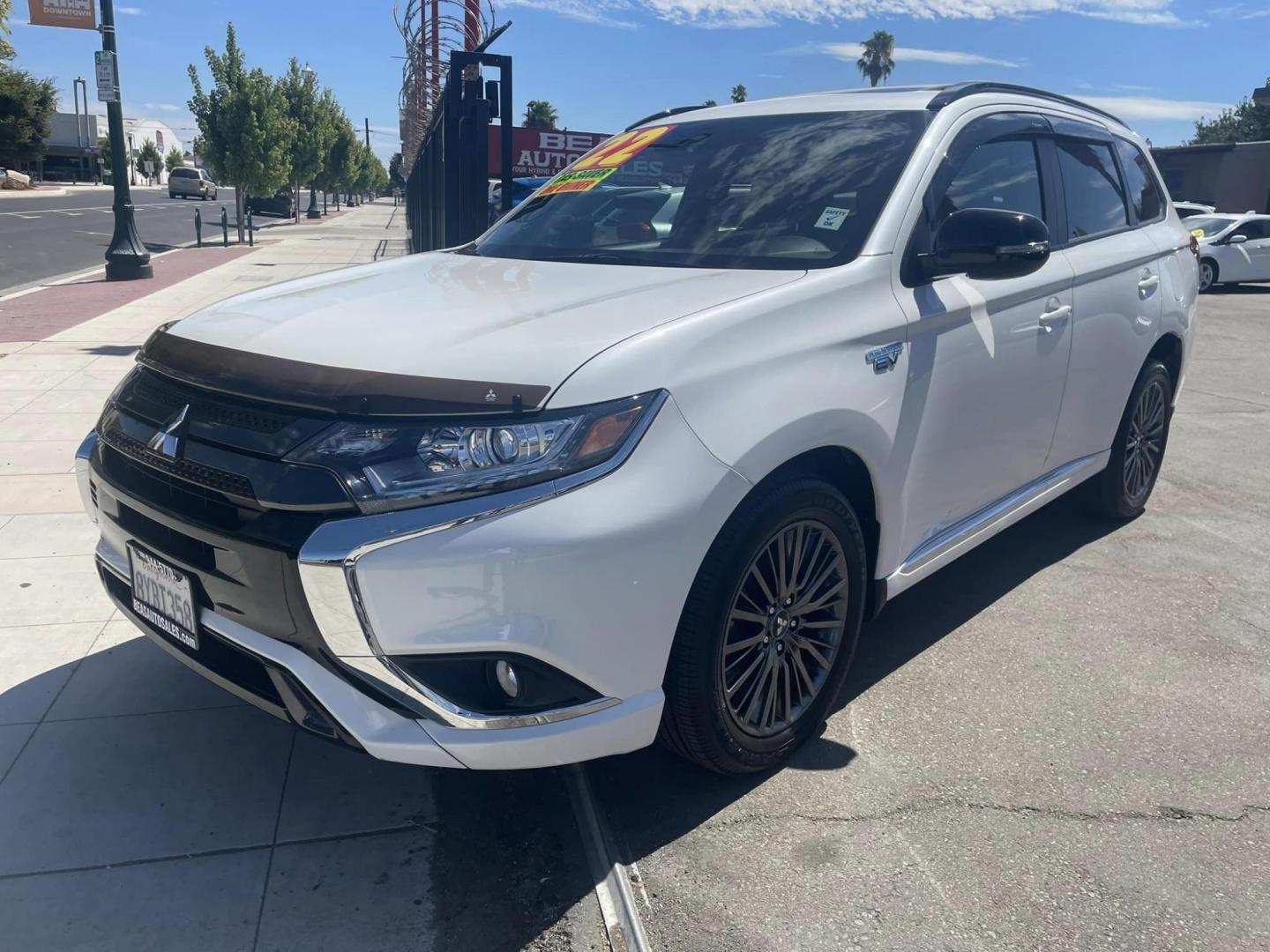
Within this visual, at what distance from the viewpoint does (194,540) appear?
7.97 feet

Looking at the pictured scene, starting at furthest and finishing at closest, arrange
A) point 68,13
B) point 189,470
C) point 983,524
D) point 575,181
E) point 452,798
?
point 68,13 → point 575,181 → point 983,524 → point 452,798 → point 189,470

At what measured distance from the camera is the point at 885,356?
2945 millimetres

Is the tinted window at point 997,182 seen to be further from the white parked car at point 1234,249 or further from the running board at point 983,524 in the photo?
the white parked car at point 1234,249

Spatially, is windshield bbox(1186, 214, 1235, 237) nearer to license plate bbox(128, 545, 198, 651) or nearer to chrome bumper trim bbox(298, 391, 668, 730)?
chrome bumper trim bbox(298, 391, 668, 730)

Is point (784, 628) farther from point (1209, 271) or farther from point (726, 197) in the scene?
point (1209, 271)

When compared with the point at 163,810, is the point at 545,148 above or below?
above

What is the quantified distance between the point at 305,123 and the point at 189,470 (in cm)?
4208

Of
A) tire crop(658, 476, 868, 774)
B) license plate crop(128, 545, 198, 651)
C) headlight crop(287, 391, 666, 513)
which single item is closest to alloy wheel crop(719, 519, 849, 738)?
tire crop(658, 476, 868, 774)

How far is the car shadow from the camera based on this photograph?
8.06 feet

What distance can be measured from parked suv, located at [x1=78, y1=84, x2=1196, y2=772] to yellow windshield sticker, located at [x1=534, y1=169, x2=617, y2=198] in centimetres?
16

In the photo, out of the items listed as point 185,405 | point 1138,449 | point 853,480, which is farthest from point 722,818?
point 1138,449

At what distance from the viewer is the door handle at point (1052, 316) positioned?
12.2 feet

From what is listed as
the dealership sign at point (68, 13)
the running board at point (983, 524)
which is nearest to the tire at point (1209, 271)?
the running board at point (983, 524)

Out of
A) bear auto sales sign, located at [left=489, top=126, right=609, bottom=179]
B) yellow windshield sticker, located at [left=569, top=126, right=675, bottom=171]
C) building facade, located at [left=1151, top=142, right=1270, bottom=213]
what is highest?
building facade, located at [left=1151, top=142, right=1270, bottom=213]
